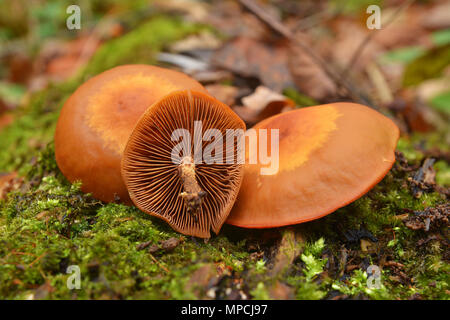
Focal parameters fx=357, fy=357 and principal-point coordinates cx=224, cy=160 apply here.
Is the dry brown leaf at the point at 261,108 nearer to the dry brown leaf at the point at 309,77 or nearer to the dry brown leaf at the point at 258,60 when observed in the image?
the dry brown leaf at the point at 258,60

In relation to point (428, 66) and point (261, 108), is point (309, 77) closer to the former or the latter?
point (261, 108)

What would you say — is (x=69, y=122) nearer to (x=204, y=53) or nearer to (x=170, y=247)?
(x=170, y=247)

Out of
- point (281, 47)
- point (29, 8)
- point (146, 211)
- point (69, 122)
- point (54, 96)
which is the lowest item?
point (146, 211)

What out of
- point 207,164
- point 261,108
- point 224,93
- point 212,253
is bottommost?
point 212,253

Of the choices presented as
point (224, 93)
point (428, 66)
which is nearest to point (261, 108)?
point (224, 93)

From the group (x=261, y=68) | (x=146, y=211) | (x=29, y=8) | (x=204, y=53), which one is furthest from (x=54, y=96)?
(x=29, y=8)

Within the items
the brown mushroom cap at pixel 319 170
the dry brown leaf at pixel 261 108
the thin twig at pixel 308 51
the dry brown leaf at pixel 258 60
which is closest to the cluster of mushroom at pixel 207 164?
the brown mushroom cap at pixel 319 170
